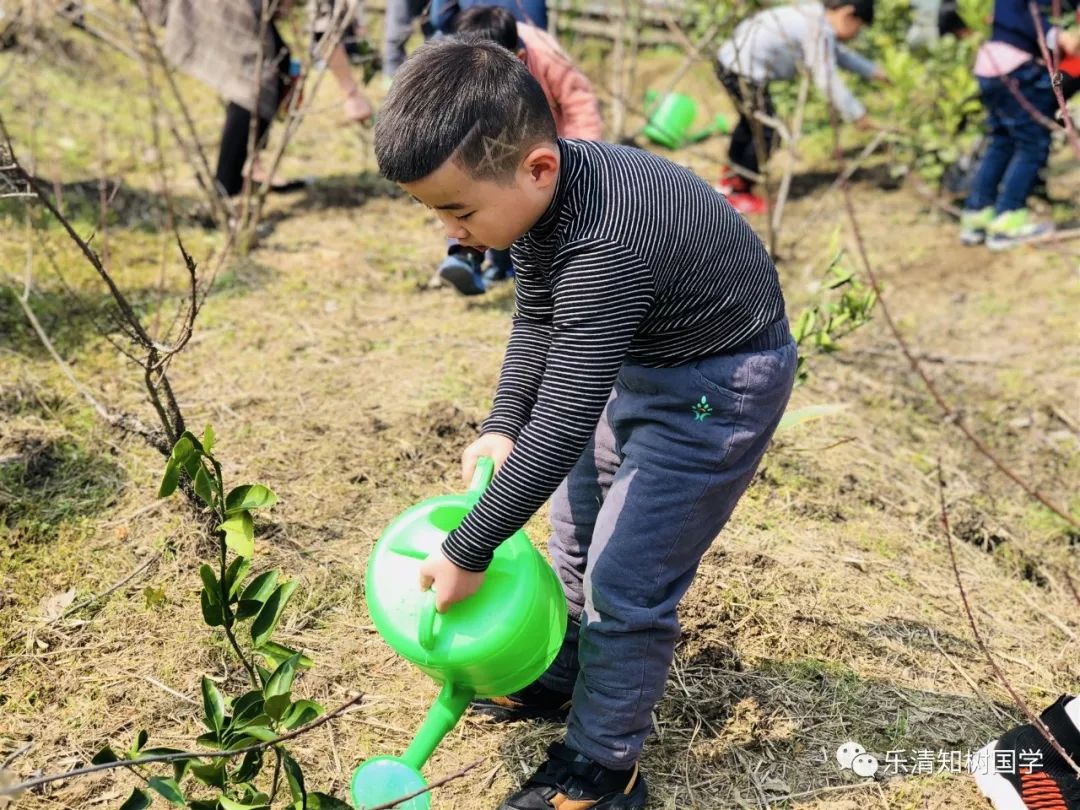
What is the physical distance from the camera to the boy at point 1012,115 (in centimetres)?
439

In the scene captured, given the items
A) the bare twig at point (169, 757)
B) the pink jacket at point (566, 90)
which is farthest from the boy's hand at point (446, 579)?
the pink jacket at point (566, 90)

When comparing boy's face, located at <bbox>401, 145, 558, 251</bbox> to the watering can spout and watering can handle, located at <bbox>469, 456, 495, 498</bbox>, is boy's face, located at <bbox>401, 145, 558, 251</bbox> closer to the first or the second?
watering can handle, located at <bbox>469, 456, 495, 498</bbox>

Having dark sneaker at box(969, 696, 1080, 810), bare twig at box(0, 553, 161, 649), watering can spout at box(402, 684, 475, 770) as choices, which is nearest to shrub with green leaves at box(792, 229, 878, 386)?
dark sneaker at box(969, 696, 1080, 810)

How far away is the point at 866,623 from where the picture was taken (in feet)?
7.95

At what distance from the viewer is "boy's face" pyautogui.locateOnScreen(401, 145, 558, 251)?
1.49 m

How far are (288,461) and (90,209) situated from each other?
2009 mm

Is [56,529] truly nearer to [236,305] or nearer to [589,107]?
[236,305]

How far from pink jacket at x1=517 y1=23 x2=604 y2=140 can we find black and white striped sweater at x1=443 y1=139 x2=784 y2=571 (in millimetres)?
1978

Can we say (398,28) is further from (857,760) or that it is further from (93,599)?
(857,760)

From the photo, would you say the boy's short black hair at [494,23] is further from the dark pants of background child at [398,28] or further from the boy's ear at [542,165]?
the boy's ear at [542,165]

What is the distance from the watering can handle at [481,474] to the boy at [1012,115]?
3198 mm

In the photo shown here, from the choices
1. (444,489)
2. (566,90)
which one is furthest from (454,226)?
(566,90)

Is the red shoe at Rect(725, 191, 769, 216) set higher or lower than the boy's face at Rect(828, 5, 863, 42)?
lower

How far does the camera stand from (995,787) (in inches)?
76.5
